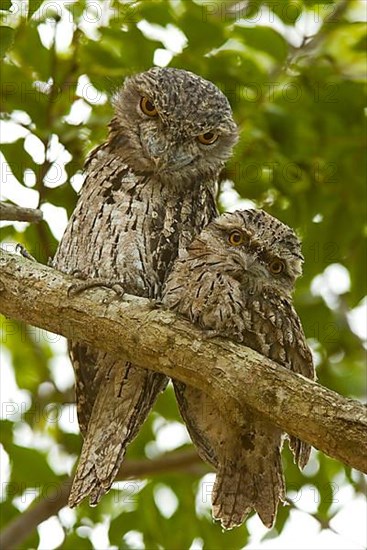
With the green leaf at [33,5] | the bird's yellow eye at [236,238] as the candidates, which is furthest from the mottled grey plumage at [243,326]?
the green leaf at [33,5]

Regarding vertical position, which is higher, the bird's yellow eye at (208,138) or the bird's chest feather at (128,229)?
the bird's yellow eye at (208,138)

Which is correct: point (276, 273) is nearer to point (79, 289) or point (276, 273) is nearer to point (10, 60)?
point (79, 289)

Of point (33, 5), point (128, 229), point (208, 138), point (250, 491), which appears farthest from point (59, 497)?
point (33, 5)

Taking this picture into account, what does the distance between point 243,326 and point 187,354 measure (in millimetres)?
335

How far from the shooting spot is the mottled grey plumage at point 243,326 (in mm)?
3391

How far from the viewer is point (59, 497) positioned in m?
4.24

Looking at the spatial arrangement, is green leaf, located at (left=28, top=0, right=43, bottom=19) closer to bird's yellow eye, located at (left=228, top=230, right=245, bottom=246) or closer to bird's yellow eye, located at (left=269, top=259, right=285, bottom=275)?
bird's yellow eye, located at (left=228, top=230, right=245, bottom=246)

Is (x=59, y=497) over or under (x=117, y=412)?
under

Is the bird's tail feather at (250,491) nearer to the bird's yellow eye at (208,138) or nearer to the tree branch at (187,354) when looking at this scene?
the tree branch at (187,354)

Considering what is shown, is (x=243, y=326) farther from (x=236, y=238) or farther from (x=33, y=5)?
(x=33, y=5)

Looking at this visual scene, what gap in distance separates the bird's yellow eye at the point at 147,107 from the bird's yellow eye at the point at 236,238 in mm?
629

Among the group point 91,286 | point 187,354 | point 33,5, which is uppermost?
point 33,5

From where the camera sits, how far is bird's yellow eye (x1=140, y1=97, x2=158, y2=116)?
392cm

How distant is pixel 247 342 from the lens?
341 cm
